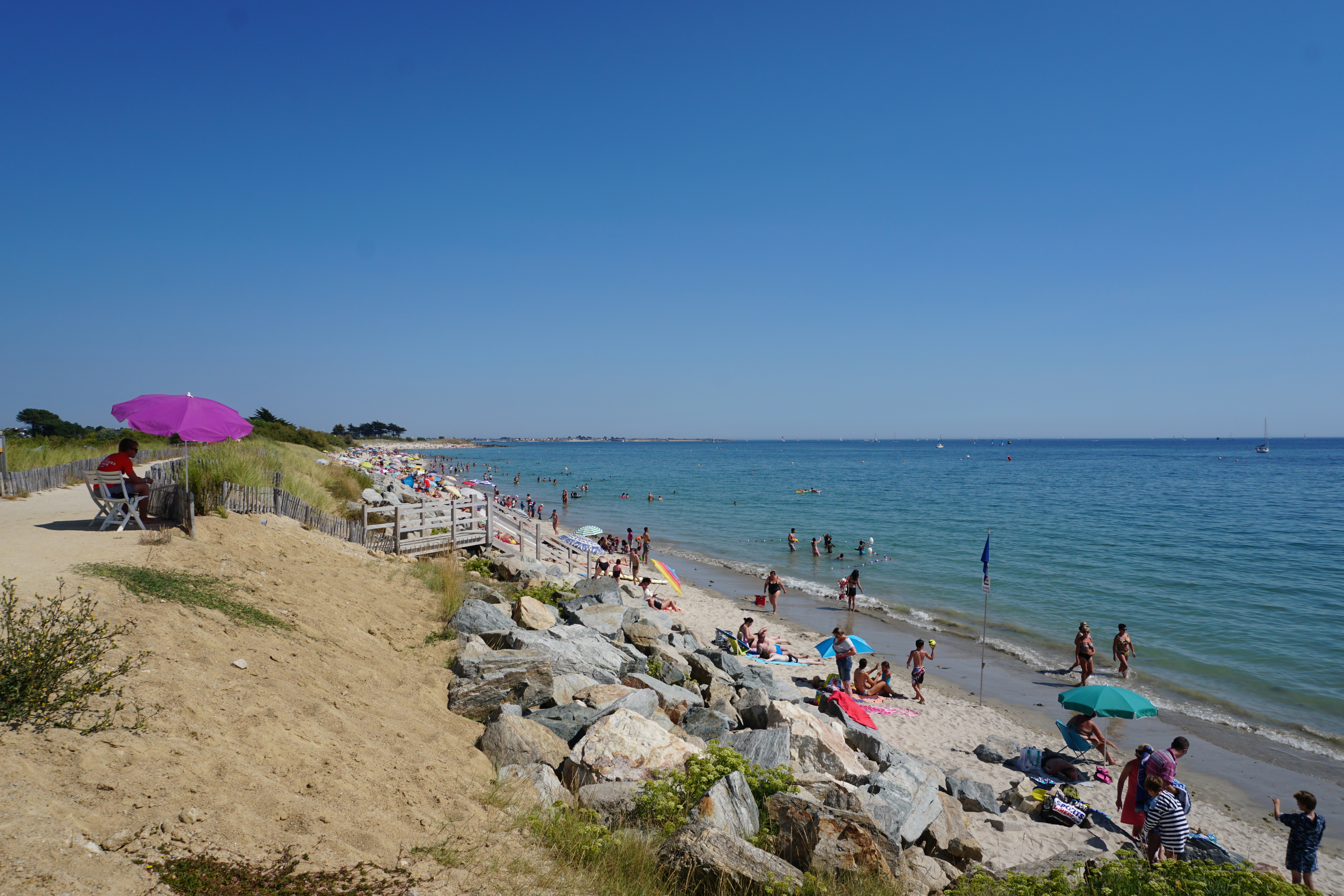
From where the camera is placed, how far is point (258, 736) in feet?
17.8

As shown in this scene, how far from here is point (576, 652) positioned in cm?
1019

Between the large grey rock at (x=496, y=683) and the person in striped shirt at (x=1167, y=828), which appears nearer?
the person in striped shirt at (x=1167, y=828)

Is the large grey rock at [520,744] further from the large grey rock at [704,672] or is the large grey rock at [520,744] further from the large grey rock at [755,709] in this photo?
the large grey rock at [704,672]

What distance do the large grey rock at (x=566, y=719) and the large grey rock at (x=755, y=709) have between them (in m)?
2.77

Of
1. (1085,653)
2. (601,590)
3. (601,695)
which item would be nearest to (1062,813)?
(601,695)

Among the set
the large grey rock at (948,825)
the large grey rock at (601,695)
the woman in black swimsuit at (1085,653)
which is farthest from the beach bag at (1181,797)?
the woman in black swimsuit at (1085,653)

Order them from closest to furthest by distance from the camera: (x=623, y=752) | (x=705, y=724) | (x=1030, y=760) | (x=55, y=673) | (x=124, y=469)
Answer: (x=55, y=673) → (x=623, y=752) → (x=705, y=724) → (x=124, y=469) → (x=1030, y=760)

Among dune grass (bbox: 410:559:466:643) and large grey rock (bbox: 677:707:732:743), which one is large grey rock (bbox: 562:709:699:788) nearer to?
large grey rock (bbox: 677:707:732:743)

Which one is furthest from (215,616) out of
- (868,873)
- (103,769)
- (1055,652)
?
(1055,652)

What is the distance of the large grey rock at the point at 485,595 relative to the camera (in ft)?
40.6

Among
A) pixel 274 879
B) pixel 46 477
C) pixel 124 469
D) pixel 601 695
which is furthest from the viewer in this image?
pixel 46 477

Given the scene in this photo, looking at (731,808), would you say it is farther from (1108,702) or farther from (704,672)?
(1108,702)

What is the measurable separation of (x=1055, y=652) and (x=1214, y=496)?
2126 inches

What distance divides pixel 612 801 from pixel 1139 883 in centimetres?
439
